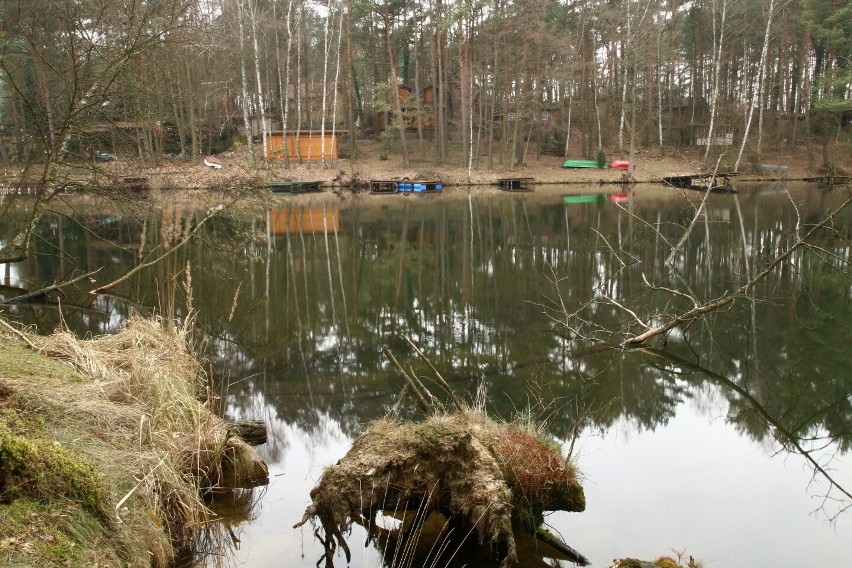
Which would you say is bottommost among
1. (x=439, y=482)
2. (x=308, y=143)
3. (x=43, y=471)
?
(x=439, y=482)

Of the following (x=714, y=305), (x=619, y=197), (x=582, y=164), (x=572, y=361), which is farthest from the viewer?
(x=582, y=164)

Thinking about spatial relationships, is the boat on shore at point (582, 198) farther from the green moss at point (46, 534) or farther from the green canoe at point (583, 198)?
the green moss at point (46, 534)

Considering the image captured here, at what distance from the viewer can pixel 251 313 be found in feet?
47.0

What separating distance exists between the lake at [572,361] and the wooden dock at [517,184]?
2091cm

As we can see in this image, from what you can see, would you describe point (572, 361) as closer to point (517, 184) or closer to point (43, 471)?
point (43, 471)

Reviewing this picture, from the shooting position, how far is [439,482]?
587cm

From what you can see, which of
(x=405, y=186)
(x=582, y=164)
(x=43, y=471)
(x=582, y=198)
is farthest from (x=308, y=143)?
(x=43, y=471)

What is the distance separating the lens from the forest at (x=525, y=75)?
148ft

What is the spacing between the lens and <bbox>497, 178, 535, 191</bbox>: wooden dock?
44.7 m

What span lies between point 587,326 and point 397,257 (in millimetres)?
9190

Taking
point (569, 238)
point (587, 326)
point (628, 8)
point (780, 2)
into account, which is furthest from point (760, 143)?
point (587, 326)

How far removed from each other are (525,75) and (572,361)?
39435 mm

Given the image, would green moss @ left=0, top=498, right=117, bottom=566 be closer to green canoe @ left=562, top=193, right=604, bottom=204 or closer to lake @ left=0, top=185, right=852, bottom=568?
lake @ left=0, top=185, right=852, bottom=568

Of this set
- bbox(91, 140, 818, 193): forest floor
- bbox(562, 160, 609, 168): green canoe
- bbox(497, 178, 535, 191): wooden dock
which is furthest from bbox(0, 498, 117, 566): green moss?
bbox(562, 160, 609, 168): green canoe
